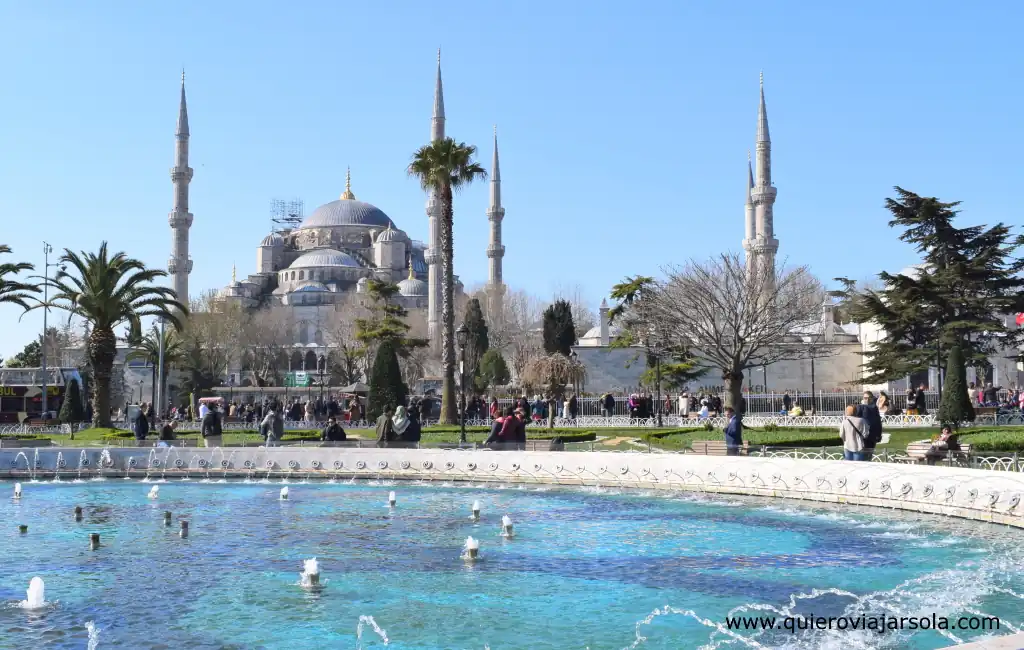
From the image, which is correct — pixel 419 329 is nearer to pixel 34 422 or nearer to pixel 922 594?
pixel 34 422

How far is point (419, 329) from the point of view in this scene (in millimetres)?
57625

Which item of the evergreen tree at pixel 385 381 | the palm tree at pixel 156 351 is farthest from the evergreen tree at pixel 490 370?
the evergreen tree at pixel 385 381

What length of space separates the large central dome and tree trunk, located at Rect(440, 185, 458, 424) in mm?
60337

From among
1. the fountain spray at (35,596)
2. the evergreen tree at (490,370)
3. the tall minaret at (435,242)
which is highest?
the tall minaret at (435,242)

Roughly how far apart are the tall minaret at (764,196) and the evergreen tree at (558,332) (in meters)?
9.60

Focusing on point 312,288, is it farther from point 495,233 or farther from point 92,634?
point 92,634

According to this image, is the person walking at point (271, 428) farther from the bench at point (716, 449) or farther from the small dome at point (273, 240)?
the small dome at point (273, 240)

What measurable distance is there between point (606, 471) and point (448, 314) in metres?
12.3

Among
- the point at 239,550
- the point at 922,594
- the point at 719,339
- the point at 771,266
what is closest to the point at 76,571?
the point at 239,550

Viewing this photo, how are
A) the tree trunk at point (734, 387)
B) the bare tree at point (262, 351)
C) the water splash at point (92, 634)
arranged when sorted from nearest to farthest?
the water splash at point (92, 634) → the tree trunk at point (734, 387) → the bare tree at point (262, 351)

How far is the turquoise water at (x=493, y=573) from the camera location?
6105 mm

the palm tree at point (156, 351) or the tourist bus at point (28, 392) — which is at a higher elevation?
the palm tree at point (156, 351)

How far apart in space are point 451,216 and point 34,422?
11.5 m

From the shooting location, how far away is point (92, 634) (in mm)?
5941
